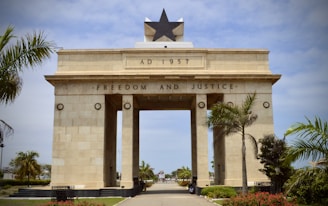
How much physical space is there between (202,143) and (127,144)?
24.3ft

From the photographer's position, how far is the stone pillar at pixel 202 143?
35.4 metres

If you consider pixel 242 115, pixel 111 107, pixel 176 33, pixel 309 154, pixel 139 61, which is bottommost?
pixel 309 154

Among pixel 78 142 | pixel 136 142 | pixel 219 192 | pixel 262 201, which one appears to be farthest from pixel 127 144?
pixel 262 201

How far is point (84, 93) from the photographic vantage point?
37.1m

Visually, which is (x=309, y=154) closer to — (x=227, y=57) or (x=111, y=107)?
(x=227, y=57)

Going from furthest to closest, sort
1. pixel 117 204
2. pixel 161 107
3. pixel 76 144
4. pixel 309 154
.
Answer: pixel 161 107, pixel 76 144, pixel 117 204, pixel 309 154

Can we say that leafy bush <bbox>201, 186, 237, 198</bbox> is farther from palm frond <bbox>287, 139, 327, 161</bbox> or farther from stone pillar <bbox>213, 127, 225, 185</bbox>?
palm frond <bbox>287, 139, 327, 161</bbox>

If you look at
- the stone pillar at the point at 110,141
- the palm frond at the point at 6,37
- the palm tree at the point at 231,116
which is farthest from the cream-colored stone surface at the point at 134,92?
the palm frond at the point at 6,37

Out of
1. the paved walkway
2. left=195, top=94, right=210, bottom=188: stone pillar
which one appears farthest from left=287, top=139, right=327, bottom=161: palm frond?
left=195, top=94, right=210, bottom=188: stone pillar

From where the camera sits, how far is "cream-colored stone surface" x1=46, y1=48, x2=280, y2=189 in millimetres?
35688

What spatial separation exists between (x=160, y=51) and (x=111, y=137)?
1230 cm

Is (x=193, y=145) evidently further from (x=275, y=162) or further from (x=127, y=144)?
(x=275, y=162)

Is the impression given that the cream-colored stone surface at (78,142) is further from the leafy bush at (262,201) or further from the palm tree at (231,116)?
the leafy bush at (262,201)

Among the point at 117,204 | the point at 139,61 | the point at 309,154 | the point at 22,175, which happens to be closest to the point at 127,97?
the point at 139,61
